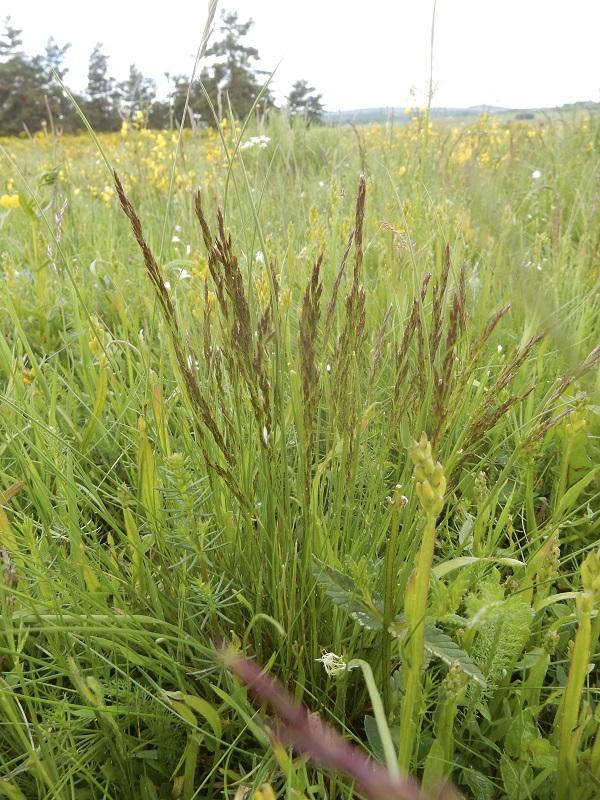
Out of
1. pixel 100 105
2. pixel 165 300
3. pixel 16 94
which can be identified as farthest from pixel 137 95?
pixel 16 94

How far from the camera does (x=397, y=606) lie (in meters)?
0.82

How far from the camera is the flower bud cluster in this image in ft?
1.58

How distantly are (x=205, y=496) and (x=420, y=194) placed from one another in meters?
1.66

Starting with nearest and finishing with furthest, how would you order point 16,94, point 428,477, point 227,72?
point 428,477 → point 227,72 → point 16,94

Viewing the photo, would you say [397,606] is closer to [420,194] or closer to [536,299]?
[536,299]

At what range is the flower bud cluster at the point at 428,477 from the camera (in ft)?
1.58

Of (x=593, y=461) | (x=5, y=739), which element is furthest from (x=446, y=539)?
(x=5, y=739)

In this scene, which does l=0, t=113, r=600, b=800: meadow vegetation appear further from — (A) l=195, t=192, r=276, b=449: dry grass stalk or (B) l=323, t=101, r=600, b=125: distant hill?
(B) l=323, t=101, r=600, b=125: distant hill

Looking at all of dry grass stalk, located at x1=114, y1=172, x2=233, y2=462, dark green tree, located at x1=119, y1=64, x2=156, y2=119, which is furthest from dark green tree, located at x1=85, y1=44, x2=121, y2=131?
dry grass stalk, located at x1=114, y1=172, x2=233, y2=462

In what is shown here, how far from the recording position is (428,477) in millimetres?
500

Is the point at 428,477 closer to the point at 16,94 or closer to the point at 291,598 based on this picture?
the point at 291,598

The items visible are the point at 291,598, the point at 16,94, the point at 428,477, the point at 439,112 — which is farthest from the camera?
the point at 16,94

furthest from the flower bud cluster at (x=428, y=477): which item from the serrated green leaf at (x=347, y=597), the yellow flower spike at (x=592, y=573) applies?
the serrated green leaf at (x=347, y=597)

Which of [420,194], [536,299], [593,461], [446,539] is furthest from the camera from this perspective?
[420,194]
